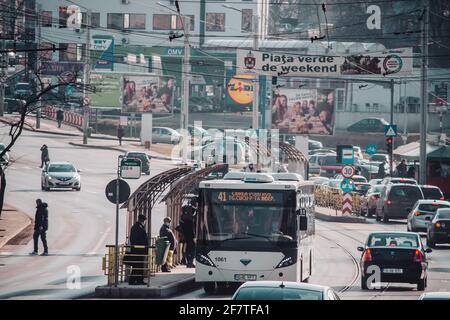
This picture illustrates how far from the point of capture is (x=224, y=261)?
2727 centimetres

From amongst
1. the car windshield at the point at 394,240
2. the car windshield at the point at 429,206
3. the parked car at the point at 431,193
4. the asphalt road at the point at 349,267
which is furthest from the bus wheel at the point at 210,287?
the parked car at the point at 431,193

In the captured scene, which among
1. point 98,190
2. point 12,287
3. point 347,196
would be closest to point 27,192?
point 98,190

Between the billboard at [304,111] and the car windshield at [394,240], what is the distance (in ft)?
168

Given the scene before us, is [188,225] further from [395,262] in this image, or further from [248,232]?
[395,262]

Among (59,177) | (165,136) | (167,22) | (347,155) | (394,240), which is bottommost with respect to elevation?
(394,240)

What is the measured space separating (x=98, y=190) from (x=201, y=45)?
58448 mm

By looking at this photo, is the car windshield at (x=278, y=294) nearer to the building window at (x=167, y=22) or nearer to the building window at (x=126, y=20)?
the building window at (x=167, y=22)

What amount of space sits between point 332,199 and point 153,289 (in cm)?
3811

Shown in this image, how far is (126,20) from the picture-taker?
A: 122 m

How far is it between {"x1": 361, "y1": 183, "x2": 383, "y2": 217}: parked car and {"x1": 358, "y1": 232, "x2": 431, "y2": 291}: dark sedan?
2696cm

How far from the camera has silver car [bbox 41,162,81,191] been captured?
60.0 metres

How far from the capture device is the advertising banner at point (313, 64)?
205 feet

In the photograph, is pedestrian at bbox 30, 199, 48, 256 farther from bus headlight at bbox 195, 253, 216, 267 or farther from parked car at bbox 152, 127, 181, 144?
parked car at bbox 152, 127, 181, 144

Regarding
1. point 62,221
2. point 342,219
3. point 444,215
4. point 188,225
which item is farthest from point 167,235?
point 342,219
